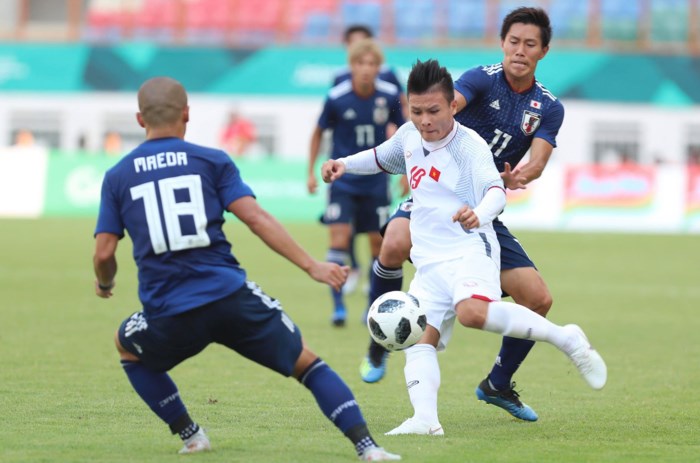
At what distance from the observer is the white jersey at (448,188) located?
20.4 feet

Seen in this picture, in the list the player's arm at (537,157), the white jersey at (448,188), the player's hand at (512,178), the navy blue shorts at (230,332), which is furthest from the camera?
the player's arm at (537,157)

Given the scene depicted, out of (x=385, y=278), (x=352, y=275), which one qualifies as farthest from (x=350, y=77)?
(x=385, y=278)

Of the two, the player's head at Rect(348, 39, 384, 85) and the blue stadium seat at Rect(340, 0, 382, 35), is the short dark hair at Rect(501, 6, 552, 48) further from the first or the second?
the blue stadium seat at Rect(340, 0, 382, 35)

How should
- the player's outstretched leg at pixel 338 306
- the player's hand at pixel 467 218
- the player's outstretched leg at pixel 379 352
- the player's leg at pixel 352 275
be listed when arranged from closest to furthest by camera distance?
the player's hand at pixel 467 218 < the player's outstretched leg at pixel 379 352 < the player's outstretched leg at pixel 338 306 < the player's leg at pixel 352 275

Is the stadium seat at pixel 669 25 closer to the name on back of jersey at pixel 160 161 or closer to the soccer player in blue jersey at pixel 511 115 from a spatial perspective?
the soccer player in blue jersey at pixel 511 115

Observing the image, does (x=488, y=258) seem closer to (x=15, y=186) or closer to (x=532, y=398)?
(x=532, y=398)

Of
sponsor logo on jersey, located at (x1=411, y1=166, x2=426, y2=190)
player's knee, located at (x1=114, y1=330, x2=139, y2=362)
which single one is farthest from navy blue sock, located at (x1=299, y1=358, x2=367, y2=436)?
sponsor logo on jersey, located at (x1=411, y1=166, x2=426, y2=190)

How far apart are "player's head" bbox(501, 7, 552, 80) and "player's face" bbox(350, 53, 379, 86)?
4.39m

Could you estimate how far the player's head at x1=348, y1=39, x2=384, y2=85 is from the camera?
11180 mm

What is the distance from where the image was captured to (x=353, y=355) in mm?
9703

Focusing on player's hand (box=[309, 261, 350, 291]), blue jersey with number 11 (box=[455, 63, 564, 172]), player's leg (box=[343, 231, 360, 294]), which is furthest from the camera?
player's leg (box=[343, 231, 360, 294])

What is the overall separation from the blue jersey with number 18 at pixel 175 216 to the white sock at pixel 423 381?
4.76ft

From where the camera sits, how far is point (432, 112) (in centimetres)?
614

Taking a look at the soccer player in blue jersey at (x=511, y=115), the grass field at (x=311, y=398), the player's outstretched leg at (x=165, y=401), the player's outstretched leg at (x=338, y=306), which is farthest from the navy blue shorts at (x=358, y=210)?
the player's outstretched leg at (x=165, y=401)
